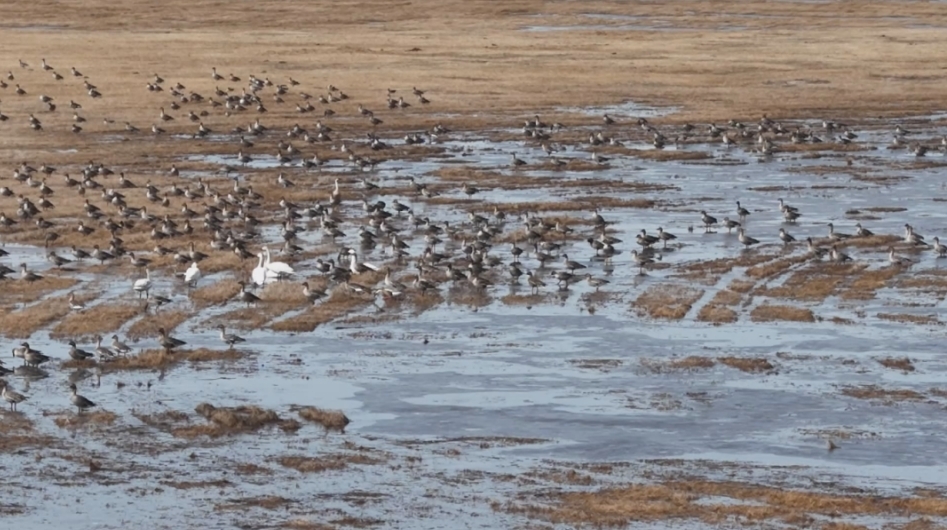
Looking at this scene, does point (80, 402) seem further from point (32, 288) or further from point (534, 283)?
point (534, 283)

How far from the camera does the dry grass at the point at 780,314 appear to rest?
1225 inches

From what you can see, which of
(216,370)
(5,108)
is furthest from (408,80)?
(216,370)

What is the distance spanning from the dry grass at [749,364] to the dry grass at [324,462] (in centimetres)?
751

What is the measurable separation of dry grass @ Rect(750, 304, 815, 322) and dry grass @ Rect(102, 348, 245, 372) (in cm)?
936

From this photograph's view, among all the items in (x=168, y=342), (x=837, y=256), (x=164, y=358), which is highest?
(x=837, y=256)

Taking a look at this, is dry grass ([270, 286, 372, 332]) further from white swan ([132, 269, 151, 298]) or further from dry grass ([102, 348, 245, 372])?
white swan ([132, 269, 151, 298])

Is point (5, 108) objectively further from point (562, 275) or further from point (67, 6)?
point (67, 6)

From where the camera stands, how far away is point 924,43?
269 ft

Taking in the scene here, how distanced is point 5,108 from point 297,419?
124ft

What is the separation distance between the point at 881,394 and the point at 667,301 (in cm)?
665

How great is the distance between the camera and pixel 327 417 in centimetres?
2492

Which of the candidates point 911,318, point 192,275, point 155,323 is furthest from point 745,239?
point 155,323

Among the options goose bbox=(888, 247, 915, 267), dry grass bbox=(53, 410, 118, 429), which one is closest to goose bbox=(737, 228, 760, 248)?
goose bbox=(888, 247, 915, 267)

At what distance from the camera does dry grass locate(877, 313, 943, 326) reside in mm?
30766
